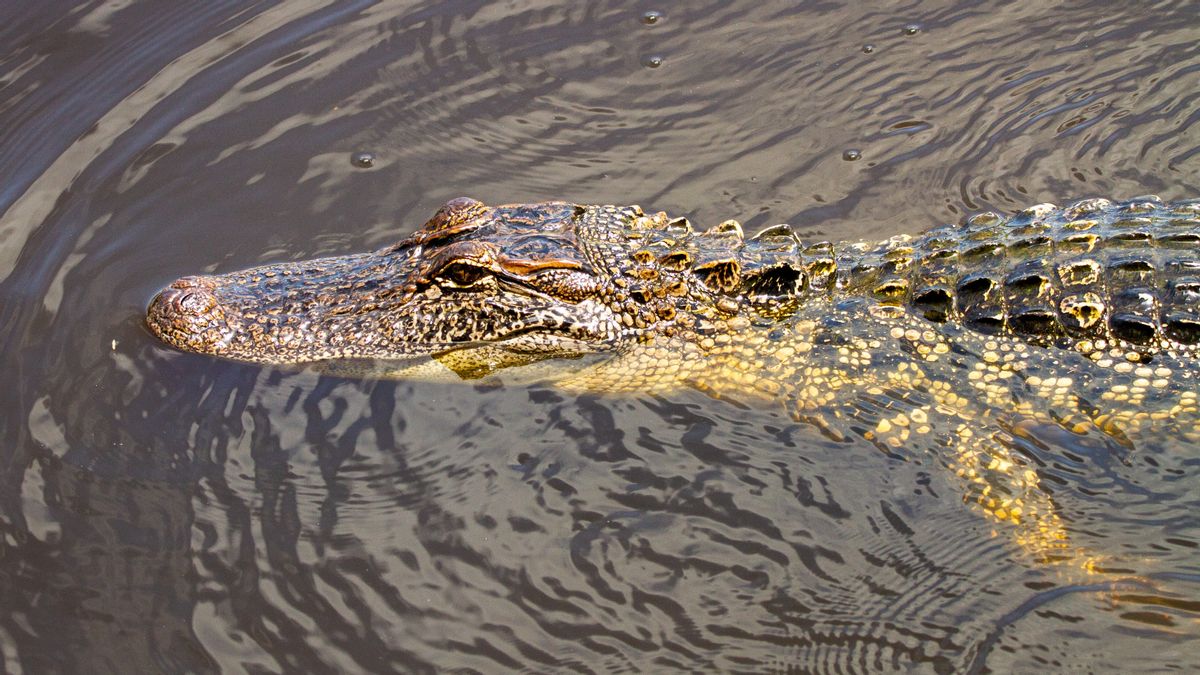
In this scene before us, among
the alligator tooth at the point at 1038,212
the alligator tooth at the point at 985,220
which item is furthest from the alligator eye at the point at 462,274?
the alligator tooth at the point at 1038,212

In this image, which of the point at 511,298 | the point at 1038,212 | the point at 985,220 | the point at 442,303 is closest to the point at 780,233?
the point at 985,220

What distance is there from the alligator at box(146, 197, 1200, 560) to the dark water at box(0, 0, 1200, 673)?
15 centimetres

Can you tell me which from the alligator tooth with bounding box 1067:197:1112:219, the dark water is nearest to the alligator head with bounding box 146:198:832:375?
the dark water

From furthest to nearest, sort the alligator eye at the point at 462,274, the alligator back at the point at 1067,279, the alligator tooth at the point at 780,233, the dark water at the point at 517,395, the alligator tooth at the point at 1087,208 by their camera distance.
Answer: the alligator tooth at the point at 780,233 → the alligator tooth at the point at 1087,208 → the alligator eye at the point at 462,274 → the alligator back at the point at 1067,279 → the dark water at the point at 517,395

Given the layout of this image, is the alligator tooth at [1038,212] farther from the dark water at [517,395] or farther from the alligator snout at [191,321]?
the alligator snout at [191,321]

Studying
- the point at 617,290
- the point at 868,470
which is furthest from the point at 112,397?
the point at 868,470

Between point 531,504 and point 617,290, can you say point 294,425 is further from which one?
point 617,290

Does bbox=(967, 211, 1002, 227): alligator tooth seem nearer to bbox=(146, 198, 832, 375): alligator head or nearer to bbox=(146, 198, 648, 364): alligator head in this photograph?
bbox=(146, 198, 832, 375): alligator head

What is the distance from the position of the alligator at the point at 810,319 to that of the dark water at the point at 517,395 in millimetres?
145

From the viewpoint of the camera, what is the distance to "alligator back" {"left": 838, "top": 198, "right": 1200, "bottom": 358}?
4070mm

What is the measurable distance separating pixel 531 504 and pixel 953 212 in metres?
3.05

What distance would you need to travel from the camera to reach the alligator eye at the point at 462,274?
4.45 meters

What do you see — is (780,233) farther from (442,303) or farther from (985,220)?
(442,303)

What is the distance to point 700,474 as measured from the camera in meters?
4.16
